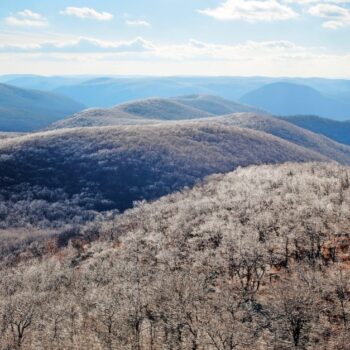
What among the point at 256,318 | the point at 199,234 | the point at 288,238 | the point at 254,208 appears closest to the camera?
the point at 256,318

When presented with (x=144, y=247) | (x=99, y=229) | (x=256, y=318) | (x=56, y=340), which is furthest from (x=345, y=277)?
(x=99, y=229)

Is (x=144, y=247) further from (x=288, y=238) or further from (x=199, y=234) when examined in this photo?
(x=288, y=238)

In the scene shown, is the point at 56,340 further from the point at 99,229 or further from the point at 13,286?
Result: the point at 99,229

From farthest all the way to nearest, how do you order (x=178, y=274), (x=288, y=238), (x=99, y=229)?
(x=99, y=229), (x=288, y=238), (x=178, y=274)

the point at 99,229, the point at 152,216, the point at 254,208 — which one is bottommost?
the point at 99,229

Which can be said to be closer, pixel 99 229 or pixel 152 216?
pixel 152 216

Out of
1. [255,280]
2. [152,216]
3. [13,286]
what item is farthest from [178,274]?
[152,216]

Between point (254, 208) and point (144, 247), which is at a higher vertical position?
point (254, 208)
